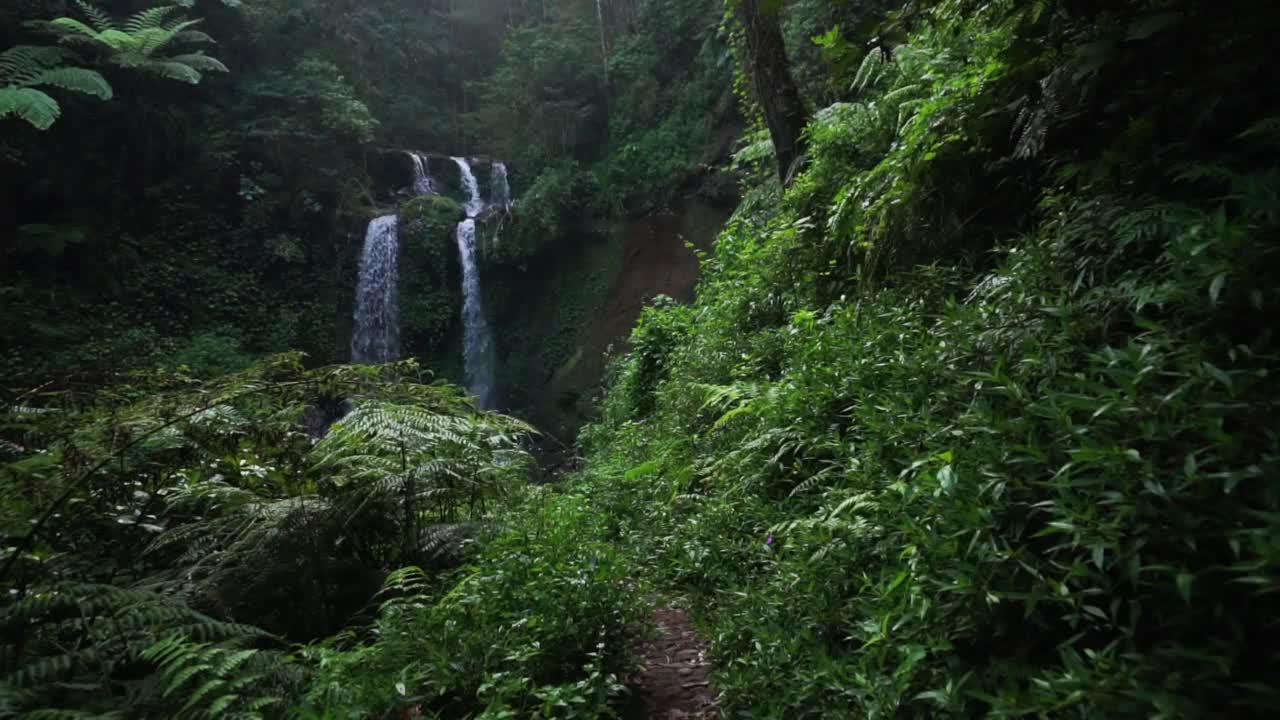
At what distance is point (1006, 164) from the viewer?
3283 mm

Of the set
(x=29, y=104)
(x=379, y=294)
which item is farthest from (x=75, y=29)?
(x=379, y=294)

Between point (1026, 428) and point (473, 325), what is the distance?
1688cm

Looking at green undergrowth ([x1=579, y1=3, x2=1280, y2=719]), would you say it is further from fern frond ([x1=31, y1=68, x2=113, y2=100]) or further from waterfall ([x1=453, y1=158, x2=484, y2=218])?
waterfall ([x1=453, y1=158, x2=484, y2=218])

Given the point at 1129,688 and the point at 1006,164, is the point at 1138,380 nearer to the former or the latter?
the point at 1129,688

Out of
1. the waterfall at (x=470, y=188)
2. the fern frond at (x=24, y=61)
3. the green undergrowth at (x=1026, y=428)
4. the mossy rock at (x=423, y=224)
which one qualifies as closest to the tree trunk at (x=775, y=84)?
the green undergrowth at (x=1026, y=428)

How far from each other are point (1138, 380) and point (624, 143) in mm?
17505

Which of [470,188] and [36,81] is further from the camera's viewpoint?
[470,188]

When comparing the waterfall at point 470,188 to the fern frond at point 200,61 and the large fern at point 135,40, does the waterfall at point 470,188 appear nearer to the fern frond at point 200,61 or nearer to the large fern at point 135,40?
the fern frond at point 200,61

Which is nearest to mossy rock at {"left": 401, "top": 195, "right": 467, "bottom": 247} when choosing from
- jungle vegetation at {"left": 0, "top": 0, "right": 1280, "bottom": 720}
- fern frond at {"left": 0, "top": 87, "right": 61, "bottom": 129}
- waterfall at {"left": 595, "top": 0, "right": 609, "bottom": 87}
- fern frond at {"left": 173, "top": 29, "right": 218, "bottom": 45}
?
fern frond at {"left": 173, "top": 29, "right": 218, "bottom": 45}

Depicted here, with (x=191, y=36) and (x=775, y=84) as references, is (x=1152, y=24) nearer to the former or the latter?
Answer: (x=775, y=84)

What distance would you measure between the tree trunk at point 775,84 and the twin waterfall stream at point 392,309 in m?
12.0

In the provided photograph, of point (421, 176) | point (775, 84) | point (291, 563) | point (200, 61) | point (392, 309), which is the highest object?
point (200, 61)

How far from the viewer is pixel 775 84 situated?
251 inches

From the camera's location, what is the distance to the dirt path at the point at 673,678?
2.41 metres
